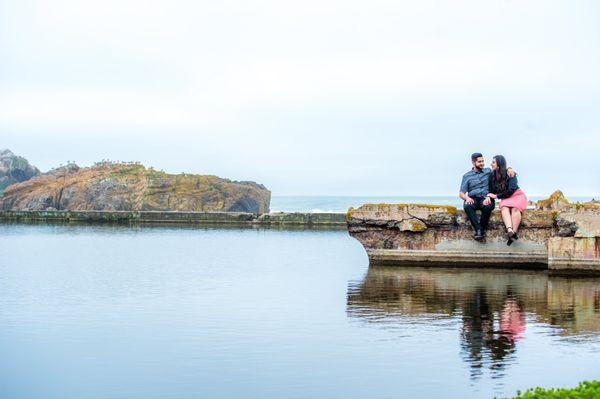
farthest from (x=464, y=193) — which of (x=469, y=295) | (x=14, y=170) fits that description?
(x=14, y=170)

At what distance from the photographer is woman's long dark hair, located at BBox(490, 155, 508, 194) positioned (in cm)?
1780

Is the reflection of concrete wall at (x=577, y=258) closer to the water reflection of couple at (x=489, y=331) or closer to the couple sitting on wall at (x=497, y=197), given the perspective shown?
the couple sitting on wall at (x=497, y=197)

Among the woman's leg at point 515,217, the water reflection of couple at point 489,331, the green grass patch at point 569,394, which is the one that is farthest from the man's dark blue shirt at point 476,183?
the green grass patch at point 569,394

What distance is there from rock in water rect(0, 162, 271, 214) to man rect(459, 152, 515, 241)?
35533 millimetres

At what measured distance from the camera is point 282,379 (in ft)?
25.3

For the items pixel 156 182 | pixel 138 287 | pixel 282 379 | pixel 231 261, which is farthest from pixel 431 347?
pixel 156 182

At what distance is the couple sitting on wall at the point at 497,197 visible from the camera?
17656 mm

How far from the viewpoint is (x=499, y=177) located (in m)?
17.8

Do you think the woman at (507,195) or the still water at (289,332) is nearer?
the still water at (289,332)

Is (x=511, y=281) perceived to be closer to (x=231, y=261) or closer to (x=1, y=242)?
(x=231, y=261)

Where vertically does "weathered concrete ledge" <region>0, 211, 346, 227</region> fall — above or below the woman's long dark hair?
below

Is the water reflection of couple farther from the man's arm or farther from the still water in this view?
the man's arm

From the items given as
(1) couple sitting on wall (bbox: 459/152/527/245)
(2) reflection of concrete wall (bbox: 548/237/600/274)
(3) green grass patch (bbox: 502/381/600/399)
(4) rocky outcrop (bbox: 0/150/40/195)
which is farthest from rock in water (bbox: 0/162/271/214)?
(3) green grass patch (bbox: 502/381/600/399)

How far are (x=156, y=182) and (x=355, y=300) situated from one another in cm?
4400
